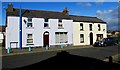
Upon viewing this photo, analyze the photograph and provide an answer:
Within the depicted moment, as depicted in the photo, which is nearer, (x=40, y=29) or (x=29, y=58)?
(x=29, y=58)

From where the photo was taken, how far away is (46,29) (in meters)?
31.1

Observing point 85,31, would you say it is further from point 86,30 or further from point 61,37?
point 61,37

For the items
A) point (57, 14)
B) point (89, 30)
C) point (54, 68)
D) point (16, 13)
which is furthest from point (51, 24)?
point (54, 68)

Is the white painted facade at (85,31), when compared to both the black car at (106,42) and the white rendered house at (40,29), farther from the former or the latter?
the black car at (106,42)

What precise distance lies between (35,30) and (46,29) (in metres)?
1.90

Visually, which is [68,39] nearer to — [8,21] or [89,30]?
[89,30]

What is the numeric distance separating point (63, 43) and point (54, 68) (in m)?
21.4

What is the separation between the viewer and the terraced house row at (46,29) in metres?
28.2

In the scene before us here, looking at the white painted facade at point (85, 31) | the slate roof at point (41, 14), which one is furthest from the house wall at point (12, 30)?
the white painted facade at point (85, 31)

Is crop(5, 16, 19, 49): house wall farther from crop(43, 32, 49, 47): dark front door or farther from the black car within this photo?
the black car

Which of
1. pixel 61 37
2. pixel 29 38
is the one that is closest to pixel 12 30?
pixel 29 38

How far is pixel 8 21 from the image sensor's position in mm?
27797

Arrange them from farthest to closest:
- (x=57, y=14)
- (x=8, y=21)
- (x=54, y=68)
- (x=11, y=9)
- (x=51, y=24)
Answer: (x=57, y=14) < (x=51, y=24) < (x=11, y=9) < (x=8, y=21) < (x=54, y=68)

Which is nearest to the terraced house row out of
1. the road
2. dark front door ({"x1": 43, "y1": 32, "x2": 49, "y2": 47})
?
dark front door ({"x1": 43, "y1": 32, "x2": 49, "y2": 47})
